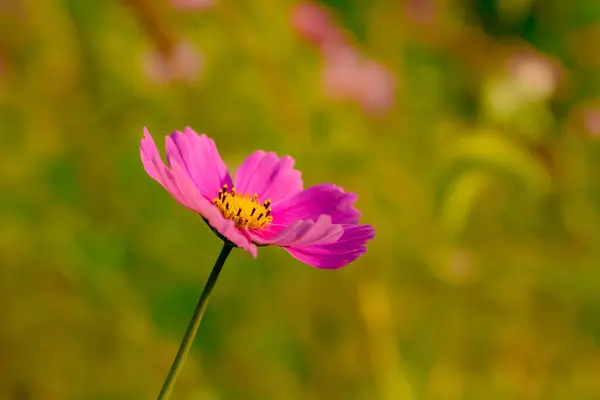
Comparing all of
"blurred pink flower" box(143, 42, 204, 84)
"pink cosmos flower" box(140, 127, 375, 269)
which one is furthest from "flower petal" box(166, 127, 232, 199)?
"blurred pink flower" box(143, 42, 204, 84)

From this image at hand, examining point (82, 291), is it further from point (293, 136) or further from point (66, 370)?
point (293, 136)

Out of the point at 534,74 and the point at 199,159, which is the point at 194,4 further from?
the point at 199,159

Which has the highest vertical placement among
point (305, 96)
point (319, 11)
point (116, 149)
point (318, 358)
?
point (319, 11)

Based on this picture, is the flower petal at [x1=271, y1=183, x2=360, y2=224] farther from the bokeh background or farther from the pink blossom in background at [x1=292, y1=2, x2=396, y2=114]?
the pink blossom in background at [x1=292, y1=2, x2=396, y2=114]

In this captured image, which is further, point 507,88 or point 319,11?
point 319,11

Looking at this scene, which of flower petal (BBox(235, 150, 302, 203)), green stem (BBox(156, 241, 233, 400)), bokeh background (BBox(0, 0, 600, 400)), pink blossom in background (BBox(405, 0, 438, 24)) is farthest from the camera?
pink blossom in background (BBox(405, 0, 438, 24))

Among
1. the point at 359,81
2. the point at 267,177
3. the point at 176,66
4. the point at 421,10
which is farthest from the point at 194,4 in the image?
the point at 267,177

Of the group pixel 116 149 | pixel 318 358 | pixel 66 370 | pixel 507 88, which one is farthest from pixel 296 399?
pixel 507 88

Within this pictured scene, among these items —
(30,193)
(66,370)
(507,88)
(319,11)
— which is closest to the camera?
(66,370)
